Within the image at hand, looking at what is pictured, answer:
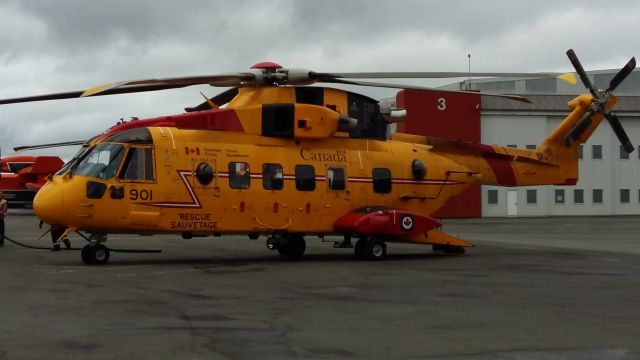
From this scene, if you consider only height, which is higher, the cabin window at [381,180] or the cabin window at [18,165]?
Answer: the cabin window at [18,165]

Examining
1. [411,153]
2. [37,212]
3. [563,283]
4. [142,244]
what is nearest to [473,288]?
[563,283]

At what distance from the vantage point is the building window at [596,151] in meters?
57.4

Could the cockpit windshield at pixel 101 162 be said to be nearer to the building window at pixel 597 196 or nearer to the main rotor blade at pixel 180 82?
→ the main rotor blade at pixel 180 82

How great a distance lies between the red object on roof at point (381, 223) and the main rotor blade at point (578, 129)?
6269 mm

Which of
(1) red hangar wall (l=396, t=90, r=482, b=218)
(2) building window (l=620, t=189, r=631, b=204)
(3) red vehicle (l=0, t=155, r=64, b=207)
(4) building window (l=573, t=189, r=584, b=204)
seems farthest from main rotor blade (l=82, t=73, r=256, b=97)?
(2) building window (l=620, t=189, r=631, b=204)

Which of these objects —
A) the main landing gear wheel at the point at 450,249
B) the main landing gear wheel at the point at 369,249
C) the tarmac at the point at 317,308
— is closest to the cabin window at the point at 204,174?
the tarmac at the point at 317,308

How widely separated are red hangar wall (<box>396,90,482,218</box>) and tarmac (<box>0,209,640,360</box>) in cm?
2954

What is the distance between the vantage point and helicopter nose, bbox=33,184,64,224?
16312 millimetres

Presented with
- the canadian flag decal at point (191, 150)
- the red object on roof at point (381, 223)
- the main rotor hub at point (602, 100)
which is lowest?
the red object on roof at point (381, 223)

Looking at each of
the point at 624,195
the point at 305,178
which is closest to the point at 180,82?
the point at 305,178

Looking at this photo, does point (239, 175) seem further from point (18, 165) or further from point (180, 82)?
point (18, 165)

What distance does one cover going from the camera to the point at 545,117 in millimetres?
55469

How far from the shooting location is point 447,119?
5084 cm

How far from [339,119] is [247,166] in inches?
109
